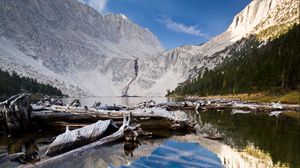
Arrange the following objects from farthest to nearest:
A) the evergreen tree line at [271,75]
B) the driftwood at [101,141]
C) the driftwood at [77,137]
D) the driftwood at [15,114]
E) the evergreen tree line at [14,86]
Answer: the evergreen tree line at [14,86] → the evergreen tree line at [271,75] → the driftwood at [15,114] → the driftwood at [77,137] → the driftwood at [101,141]

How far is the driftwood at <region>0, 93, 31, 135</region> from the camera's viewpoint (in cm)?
2098

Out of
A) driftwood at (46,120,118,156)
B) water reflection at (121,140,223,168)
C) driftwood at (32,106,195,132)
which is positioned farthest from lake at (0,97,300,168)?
driftwood at (32,106,195,132)

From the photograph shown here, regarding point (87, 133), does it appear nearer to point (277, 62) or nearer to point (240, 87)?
point (277, 62)

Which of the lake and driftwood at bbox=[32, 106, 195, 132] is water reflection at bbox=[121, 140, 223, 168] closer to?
the lake

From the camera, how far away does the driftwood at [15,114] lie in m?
21.0

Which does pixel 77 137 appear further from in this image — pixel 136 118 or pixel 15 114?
pixel 136 118

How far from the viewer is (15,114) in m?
21.1

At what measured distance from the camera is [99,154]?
1462cm

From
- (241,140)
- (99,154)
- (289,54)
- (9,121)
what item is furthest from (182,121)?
(289,54)

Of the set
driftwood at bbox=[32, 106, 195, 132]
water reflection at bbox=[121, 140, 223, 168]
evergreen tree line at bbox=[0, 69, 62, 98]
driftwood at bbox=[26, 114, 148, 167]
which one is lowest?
water reflection at bbox=[121, 140, 223, 168]

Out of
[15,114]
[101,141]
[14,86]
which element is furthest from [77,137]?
[14,86]

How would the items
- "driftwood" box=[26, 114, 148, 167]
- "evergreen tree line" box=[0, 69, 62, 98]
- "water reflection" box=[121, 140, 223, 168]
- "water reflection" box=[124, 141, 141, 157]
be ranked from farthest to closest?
1. "evergreen tree line" box=[0, 69, 62, 98]
2. "water reflection" box=[124, 141, 141, 157]
3. "water reflection" box=[121, 140, 223, 168]
4. "driftwood" box=[26, 114, 148, 167]

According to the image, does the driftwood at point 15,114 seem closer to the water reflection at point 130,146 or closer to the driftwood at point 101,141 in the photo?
the driftwood at point 101,141

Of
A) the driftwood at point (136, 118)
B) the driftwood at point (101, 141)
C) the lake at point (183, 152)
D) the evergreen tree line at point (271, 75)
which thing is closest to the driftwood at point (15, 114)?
the lake at point (183, 152)
